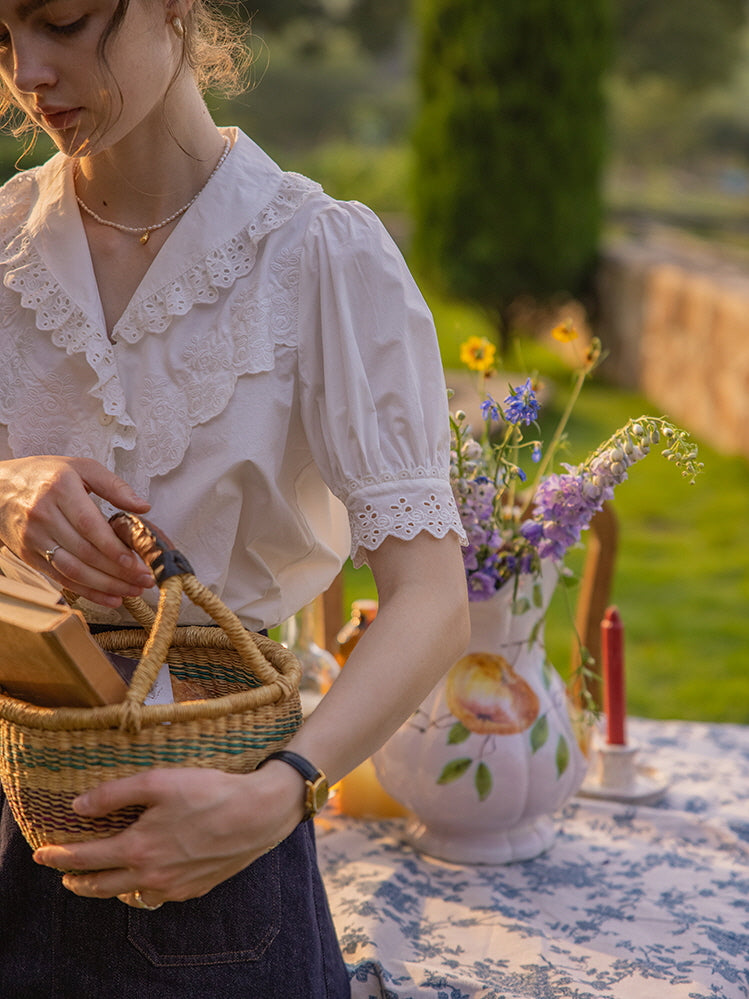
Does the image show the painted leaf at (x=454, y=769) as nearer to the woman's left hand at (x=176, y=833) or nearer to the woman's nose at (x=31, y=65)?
the woman's left hand at (x=176, y=833)

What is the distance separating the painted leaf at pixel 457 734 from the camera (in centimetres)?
152

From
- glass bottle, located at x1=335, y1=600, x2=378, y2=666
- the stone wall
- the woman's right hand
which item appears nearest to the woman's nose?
the woman's right hand

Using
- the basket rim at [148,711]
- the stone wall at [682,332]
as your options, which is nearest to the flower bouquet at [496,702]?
the basket rim at [148,711]

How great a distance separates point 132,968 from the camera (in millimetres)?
1013

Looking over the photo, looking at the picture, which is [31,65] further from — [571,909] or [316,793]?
[571,909]

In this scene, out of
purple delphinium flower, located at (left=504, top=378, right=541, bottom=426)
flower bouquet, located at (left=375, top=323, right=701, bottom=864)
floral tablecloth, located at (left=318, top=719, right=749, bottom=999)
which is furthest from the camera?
flower bouquet, located at (left=375, top=323, right=701, bottom=864)

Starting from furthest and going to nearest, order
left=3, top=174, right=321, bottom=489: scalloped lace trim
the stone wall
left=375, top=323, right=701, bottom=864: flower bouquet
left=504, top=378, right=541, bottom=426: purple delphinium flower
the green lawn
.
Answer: the stone wall < the green lawn < left=375, top=323, right=701, bottom=864: flower bouquet < left=504, top=378, right=541, bottom=426: purple delphinium flower < left=3, top=174, right=321, bottom=489: scalloped lace trim

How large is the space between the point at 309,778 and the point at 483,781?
0.69 m

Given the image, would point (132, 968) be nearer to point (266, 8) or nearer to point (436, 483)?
point (436, 483)

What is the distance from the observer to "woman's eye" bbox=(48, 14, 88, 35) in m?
0.94

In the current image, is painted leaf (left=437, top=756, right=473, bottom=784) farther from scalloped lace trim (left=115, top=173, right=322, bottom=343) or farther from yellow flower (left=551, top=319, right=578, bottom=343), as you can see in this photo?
scalloped lace trim (left=115, top=173, right=322, bottom=343)

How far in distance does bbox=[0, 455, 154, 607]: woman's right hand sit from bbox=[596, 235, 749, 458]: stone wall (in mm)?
3975

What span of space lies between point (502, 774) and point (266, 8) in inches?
373

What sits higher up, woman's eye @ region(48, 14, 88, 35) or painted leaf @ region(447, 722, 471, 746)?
Result: woman's eye @ region(48, 14, 88, 35)
